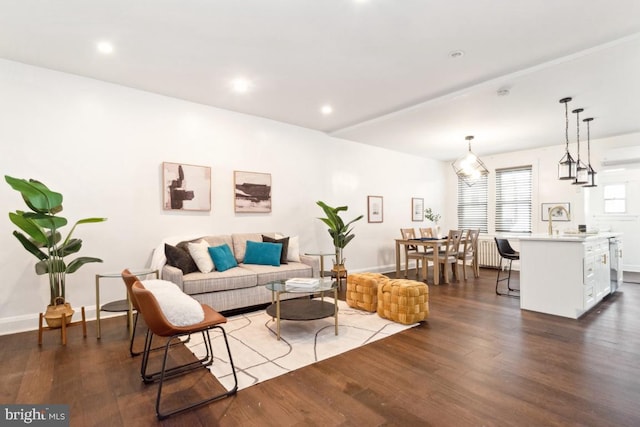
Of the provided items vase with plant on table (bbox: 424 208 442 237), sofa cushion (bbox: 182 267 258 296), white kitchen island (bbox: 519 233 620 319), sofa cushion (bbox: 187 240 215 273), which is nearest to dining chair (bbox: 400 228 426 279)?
vase with plant on table (bbox: 424 208 442 237)

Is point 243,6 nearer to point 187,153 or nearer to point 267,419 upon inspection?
point 187,153

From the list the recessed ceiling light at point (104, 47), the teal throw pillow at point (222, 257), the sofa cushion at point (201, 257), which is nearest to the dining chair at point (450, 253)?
the teal throw pillow at point (222, 257)

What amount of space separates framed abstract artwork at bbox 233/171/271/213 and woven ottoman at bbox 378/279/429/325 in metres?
2.46

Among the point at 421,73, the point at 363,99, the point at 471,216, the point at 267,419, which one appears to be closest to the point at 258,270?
the point at 267,419

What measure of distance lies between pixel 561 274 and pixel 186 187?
485cm

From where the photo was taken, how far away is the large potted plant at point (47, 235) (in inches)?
111

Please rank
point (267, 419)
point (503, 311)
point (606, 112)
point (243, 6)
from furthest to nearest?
point (606, 112), point (503, 311), point (243, 6), point (267, 419)

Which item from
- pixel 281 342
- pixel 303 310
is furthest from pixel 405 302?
pixel 281 342

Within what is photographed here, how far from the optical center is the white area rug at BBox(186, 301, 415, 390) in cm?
246

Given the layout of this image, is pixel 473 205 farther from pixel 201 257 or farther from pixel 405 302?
pixel 201 257

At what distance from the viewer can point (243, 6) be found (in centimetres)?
251

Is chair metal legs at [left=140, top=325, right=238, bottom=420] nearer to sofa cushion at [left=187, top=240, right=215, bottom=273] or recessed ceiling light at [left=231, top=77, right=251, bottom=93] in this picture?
sofa cushion at [left=187, top=240, right=215, bottom=273]

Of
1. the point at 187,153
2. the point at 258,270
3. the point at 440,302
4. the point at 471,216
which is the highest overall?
the point at 187,153

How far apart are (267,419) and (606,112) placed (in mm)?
5969
